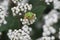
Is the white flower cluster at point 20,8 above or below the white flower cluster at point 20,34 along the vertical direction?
above

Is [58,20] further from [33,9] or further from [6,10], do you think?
[6,10]

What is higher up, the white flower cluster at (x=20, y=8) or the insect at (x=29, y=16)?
the white flower cluster at (x=20, y=8)

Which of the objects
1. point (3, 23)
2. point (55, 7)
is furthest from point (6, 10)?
point (55, 7)

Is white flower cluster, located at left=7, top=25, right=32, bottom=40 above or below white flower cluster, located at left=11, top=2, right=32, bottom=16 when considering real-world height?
below

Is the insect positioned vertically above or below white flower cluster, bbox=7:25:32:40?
above

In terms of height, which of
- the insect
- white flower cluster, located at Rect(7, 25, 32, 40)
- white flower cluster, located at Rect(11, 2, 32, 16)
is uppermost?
white flower cluster, located at Rect(11, 2, 32, 16)

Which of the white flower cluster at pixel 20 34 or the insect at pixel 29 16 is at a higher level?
the insect at pixel 29 16

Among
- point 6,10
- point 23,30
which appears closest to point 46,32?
point 23,30

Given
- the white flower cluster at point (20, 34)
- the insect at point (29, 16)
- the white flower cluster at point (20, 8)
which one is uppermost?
the white flower cluster at point (20, 8)

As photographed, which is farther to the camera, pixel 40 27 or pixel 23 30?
pixel 40 27

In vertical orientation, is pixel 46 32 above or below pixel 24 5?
below
